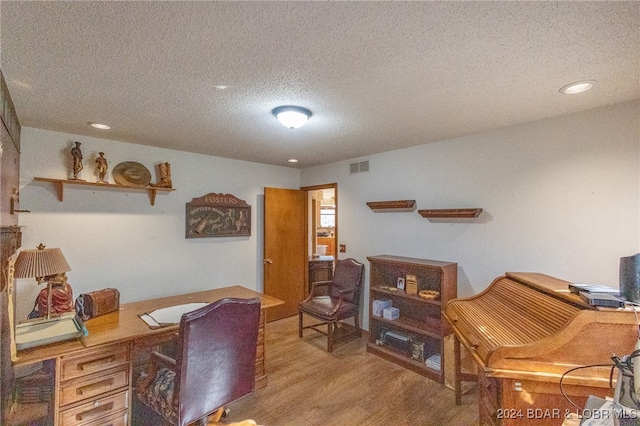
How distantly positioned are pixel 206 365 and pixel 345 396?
4.60 feet

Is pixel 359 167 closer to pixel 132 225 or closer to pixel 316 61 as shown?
pixel 316 61

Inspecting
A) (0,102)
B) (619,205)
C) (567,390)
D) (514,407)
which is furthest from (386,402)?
(0,102)

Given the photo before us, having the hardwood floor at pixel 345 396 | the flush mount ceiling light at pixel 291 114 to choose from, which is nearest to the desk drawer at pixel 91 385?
the hardwood floor at pixel 345 396

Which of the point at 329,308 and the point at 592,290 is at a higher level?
the point at 592,290

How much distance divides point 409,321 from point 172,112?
10.3 ft

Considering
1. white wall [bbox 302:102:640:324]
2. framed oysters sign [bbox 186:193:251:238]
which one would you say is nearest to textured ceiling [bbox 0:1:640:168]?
white wall [bbox 302:102:640:324]

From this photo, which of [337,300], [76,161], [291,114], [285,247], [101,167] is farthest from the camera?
[285,247]

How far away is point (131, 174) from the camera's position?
313cm

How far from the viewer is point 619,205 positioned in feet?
6.85

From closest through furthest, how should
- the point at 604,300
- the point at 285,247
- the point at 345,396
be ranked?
the point at 604,300
the point at 345,396
the point at 285,247

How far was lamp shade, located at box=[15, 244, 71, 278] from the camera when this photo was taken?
5.52 ft

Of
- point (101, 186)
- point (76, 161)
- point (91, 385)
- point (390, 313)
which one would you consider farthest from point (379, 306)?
point (76, 161)

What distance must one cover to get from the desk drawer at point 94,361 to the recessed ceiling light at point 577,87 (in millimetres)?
3396

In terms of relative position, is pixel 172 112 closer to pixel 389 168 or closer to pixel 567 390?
pixel 389 168
